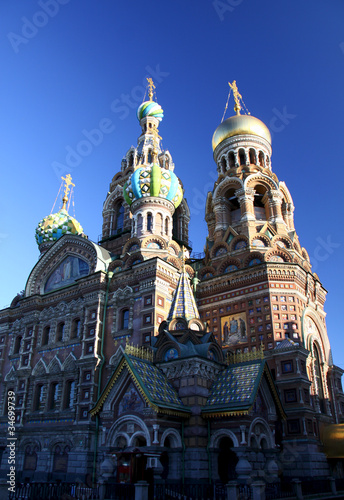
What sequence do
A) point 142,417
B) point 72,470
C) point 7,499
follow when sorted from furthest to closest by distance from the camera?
point 72,470 → point 142,417 → point 7,499

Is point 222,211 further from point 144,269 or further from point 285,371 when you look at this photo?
point 285,371

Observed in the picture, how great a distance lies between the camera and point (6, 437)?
22578mm

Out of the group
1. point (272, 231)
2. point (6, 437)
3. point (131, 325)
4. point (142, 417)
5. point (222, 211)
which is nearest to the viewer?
point (142, 417)

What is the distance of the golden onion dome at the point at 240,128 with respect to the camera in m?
29.1

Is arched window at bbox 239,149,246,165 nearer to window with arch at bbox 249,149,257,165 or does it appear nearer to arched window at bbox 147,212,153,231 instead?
window with arch at bbox 249,149,257,165

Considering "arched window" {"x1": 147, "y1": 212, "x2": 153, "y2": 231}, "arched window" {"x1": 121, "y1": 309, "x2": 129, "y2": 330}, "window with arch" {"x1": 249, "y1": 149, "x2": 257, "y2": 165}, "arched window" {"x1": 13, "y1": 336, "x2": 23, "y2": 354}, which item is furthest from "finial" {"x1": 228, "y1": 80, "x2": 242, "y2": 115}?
"arched window" {"x1": 13, "y1": 336, "x2": 23, "y2": 354}

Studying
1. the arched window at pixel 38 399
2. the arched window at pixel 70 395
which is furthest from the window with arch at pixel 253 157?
the arched window at pixel 38 399

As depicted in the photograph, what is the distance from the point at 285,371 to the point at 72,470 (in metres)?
10.1

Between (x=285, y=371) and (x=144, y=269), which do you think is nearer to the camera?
(x=285, y=371)

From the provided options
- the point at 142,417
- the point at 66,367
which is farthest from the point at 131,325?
the point at 142,417

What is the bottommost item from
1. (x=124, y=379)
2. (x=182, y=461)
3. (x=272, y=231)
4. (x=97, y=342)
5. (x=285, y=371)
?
(x=182, y=461)

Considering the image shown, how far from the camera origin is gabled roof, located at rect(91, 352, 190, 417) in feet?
42.7

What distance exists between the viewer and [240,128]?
29203 mm

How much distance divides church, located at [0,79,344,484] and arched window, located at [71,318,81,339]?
0.89 feet
